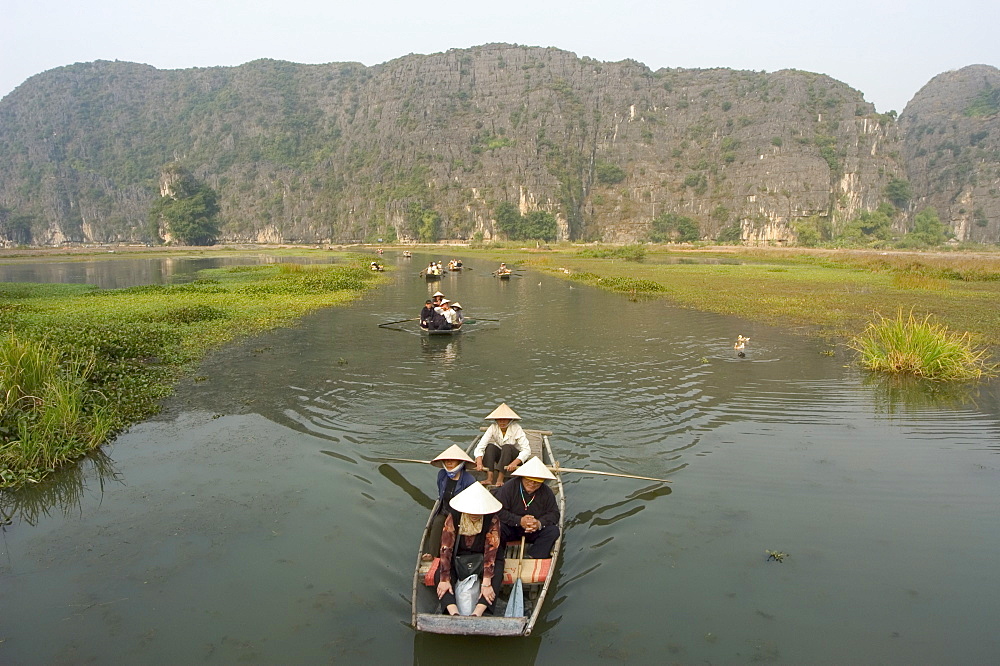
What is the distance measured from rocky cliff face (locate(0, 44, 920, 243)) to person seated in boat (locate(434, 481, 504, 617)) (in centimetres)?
14462

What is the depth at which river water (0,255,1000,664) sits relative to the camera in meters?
5.79

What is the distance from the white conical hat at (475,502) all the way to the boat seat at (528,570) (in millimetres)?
548

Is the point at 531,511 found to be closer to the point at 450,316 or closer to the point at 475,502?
the point at 475,502

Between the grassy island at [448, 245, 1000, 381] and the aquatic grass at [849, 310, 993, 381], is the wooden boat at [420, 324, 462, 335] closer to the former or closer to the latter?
the grassy island at [448, 245, 1000, 381]

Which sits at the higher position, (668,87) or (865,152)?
(668,87)

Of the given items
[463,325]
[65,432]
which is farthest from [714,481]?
[463,325]

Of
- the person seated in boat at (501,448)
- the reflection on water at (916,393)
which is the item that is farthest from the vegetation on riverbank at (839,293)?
the person seated in boat at (501,448)

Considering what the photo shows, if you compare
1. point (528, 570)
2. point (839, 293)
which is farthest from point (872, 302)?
point (528, 570)

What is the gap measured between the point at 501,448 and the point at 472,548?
246cm

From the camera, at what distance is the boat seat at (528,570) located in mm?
6109

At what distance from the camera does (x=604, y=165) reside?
168m

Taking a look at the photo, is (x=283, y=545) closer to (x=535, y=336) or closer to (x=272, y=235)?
(x=535, y=336)

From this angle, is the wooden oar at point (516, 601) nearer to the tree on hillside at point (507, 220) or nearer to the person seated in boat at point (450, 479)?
the person seated in boat at point (450, 479)

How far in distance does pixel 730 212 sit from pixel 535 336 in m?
137
